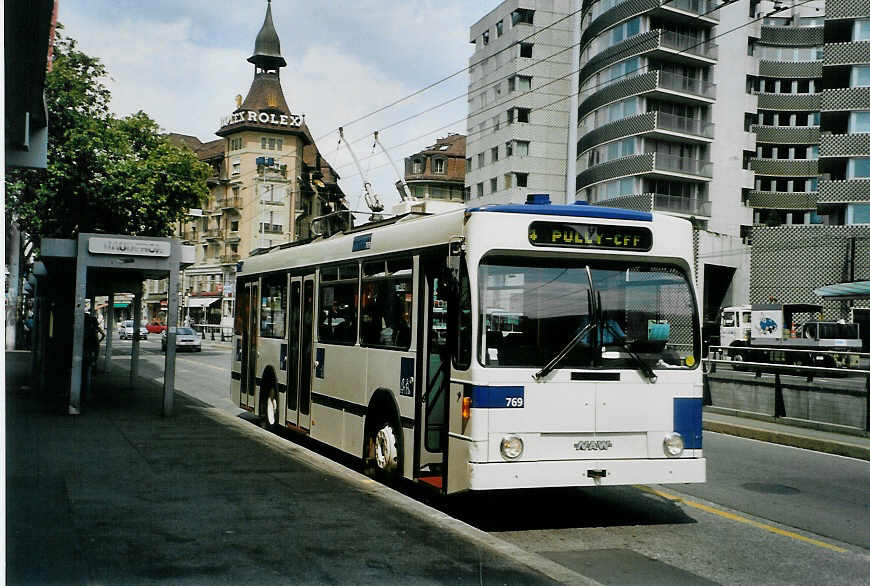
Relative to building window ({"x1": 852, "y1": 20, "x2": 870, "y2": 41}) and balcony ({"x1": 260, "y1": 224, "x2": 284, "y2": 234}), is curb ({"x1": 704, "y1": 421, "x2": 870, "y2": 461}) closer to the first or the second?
building window ({"x1": 852, "y1": 20, "x2": 870, "y2": 41})

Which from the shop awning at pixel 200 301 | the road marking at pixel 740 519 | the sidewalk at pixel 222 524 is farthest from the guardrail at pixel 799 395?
the shop awning at pixel 200 301

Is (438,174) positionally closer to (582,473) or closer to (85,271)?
(85,271)

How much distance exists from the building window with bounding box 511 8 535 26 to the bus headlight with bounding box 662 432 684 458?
65987 mm

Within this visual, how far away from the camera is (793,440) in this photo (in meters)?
14.4

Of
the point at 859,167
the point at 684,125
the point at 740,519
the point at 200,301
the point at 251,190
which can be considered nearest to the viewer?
the point at 740,519

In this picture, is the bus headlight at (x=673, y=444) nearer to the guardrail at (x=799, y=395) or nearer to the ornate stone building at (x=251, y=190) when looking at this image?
the guardrail at (x=799, y=395)

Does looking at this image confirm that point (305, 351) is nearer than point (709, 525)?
No

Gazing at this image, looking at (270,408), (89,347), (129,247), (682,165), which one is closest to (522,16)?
(682,165)

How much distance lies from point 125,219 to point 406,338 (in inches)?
1272

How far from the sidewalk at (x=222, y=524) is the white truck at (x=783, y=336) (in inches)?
1120

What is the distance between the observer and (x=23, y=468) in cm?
943

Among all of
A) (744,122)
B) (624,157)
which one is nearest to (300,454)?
(624,157)

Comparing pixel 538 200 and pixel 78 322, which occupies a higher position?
pixel 538 200

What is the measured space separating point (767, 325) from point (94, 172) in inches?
1231
